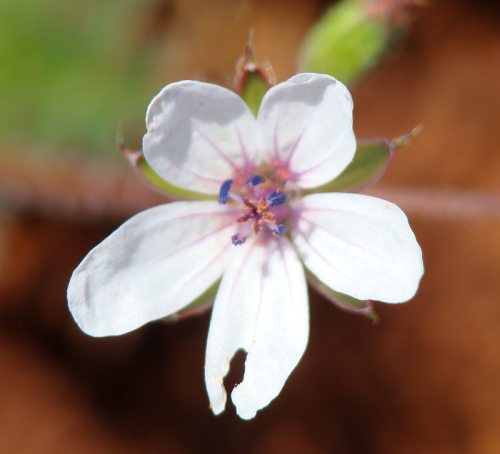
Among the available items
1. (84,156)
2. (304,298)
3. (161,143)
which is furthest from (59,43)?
(304,298)

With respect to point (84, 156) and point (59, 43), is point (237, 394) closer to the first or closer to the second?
point (84, 156)

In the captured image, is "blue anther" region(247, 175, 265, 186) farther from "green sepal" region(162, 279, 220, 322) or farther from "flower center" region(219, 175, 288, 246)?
"green sepal" region(162, 279, 220, 322)

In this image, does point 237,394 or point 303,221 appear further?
point 303,221

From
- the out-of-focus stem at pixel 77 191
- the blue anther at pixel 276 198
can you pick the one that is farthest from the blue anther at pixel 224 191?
the out-of-focus stem at pixel 77 191

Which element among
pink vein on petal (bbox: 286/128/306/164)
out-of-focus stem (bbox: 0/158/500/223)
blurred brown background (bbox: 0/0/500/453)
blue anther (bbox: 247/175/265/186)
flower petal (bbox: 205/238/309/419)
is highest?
pink vein on petal (bbox: 286/128/306/164)

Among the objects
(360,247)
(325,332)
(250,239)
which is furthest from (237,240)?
(325,332)

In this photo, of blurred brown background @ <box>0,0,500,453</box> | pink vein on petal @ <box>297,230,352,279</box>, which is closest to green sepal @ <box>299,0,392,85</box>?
pink vein on petal @ <box>297,230,352,279</box>
